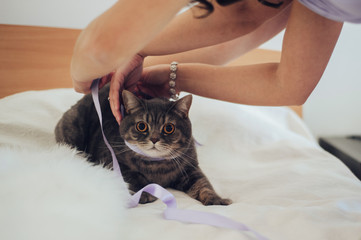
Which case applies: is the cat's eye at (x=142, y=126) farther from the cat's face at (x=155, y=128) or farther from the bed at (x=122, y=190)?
the bed at (x=122, y=190)

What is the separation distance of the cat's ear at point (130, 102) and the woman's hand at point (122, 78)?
3 cm

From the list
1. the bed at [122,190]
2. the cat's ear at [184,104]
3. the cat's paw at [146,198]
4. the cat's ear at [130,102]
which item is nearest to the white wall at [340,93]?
the bed at [122,190]

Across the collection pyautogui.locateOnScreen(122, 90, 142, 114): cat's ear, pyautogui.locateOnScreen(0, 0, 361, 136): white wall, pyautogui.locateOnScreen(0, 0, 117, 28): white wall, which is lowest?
pyautogui.locateOnScreen(0, 0, 361, 136): white wall

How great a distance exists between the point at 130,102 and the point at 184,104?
0.19 meters

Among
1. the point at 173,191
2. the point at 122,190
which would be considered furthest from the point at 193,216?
the point at 173,191

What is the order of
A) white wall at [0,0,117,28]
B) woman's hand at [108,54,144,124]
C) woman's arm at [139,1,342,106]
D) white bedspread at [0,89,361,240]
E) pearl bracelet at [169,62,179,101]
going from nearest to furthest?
1. white bedspread at [0,89,361,240]
2. woman's arm at [139,1,342,106]
3. woman's hand at [108,54,144,124]
4. pearl bracelet at [169,62,179,101]
5. white wall at [0,0,117,28]

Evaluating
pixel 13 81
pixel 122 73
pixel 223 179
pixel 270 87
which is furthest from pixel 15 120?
pixel 270 87

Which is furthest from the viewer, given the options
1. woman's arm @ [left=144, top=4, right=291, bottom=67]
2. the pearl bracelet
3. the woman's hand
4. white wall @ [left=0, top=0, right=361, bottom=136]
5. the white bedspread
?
white wall @ [left=0, top=0, right=361, bottom=136]

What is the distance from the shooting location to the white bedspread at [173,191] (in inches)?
23.6

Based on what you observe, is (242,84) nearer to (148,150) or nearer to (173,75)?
(173,75)

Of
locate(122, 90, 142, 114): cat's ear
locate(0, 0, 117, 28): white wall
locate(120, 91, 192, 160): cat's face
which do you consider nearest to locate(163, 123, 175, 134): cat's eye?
locate(120, 91, 192, 160): cat's face

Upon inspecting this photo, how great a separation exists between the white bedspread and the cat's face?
0.16 meters

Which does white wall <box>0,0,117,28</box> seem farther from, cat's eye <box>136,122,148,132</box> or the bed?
cat's eye <box>136,122,148,132</box>

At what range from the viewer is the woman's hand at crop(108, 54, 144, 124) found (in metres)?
0.90
